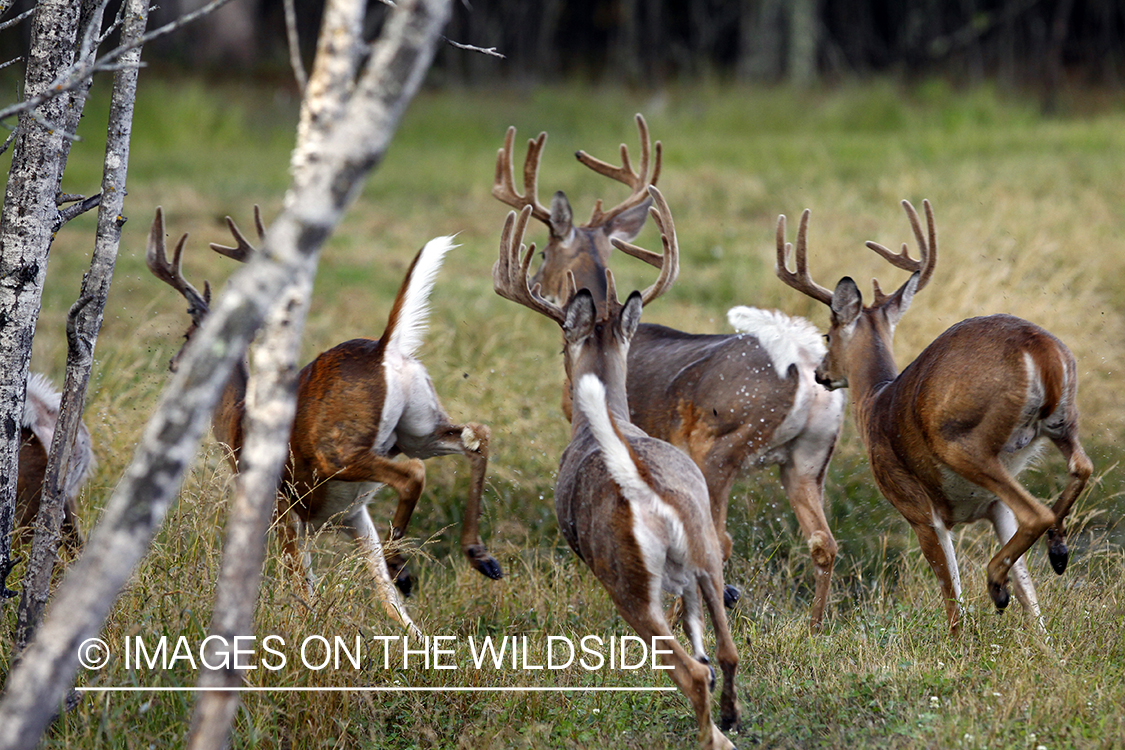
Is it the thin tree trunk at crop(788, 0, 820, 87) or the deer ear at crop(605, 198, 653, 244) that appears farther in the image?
the thin tree trunk at crop(788, 0, 820, 87)

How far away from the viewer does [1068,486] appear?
12.8 feet

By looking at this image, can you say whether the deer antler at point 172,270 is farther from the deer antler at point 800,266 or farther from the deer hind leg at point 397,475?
the deer antler at point 800,266

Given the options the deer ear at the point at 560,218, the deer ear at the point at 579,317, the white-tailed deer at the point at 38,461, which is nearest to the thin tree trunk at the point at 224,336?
the deer ear at the point at 579,317

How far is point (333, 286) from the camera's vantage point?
9.16m

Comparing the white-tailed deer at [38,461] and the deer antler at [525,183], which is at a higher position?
the deer antler at [525,183]

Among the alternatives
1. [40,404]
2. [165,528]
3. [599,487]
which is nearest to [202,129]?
[40,404]

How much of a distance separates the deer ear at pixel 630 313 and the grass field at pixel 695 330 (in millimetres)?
1138

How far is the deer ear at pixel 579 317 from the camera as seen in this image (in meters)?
3.99

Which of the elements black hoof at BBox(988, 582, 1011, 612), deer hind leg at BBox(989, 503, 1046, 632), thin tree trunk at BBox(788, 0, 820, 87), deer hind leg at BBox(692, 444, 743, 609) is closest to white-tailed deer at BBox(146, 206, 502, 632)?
deer hind leg at BBox(692, 444, 743, 609)

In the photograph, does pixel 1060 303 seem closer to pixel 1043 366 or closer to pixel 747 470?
pixel 747 470

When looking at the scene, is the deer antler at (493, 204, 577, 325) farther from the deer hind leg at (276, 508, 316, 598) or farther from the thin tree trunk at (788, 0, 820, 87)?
the thin tree trunk at (788, 0, 820, 87)

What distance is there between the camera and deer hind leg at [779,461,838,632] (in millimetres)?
4887

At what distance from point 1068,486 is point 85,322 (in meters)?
3.18

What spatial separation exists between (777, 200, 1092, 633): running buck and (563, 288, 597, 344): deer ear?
3.85 feet
